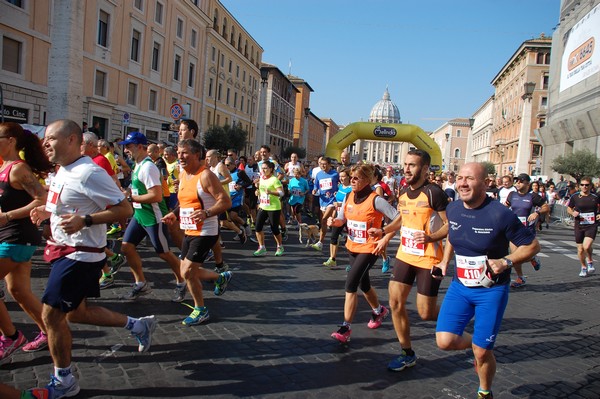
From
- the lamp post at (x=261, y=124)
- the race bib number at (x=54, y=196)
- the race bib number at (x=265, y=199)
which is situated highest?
the lamp post at (x=261, y=124)

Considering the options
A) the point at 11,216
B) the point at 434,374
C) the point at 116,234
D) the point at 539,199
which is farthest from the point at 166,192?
the point at 539,199

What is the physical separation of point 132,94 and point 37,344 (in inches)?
1217

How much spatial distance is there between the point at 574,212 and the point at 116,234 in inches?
365

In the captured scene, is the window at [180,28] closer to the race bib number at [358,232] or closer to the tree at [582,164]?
the tree at [582,164]

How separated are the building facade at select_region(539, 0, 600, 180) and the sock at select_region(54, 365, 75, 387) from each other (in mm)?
38376

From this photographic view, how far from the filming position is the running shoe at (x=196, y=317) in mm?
5057

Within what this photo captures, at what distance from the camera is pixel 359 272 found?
4.85 metres

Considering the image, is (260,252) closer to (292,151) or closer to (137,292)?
(137,292)

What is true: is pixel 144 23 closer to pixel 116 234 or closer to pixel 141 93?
pixel 141 93

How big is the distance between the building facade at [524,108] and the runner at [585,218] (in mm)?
51202

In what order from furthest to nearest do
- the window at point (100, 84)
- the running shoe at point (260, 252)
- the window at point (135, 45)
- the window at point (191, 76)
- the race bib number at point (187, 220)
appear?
the window at point (191, 76)
the window at point (135, 45)
the window at point (100, 84)
the running shoe at point (260, 252)
the race bib number at point (187, 220)

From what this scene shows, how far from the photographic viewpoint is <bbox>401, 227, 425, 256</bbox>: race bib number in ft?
A: 14.3

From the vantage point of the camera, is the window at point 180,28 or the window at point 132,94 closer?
the window at point 132,94

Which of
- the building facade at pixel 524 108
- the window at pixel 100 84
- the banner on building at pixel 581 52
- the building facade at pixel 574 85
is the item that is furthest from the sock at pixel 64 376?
the building facade at pixel 524 108
